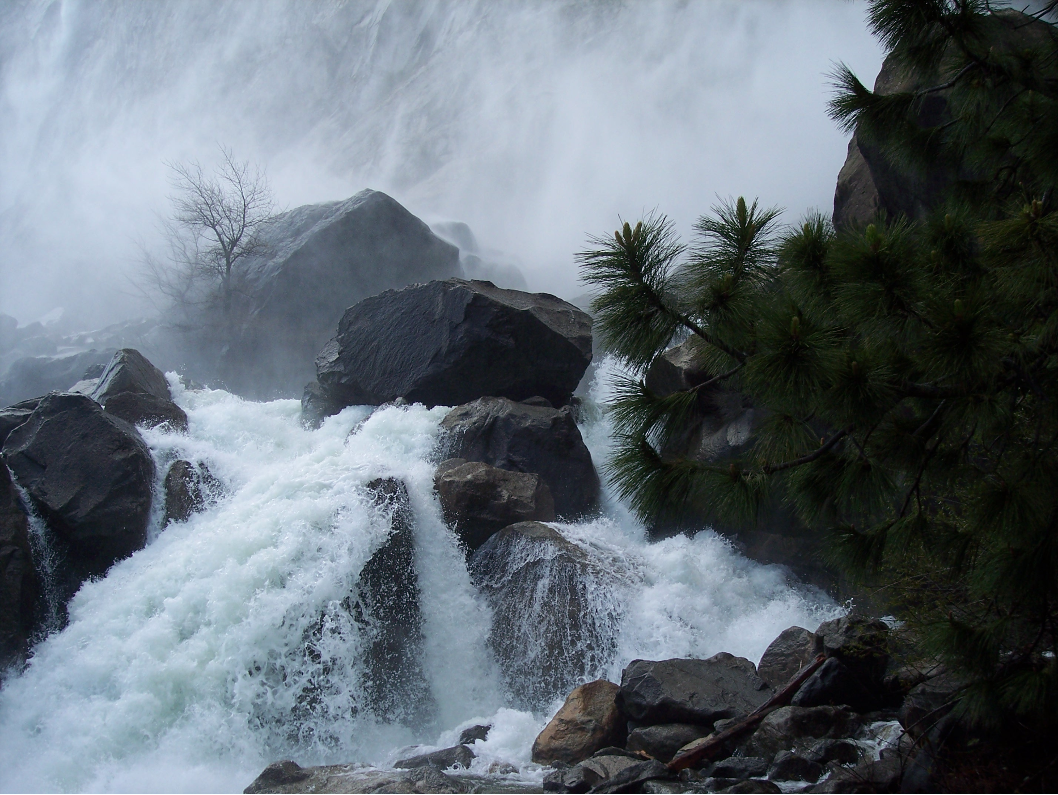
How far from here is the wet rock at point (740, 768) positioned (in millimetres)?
3951

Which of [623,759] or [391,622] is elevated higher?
[391,622]

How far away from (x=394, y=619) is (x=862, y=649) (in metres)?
4.47

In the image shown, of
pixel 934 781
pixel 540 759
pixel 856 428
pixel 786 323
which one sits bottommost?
pixel 540 759

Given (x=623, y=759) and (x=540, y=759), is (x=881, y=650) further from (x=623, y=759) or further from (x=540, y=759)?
(x=540, y=759)

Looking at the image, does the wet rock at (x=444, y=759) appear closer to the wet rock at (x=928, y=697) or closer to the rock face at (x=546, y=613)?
the rock face at (x=546, y=613)

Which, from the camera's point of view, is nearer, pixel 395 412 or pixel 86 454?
pixel 86 454

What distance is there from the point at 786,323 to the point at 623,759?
3378 mm

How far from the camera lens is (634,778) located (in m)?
3.79

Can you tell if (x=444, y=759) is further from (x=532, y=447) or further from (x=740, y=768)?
(x=532, y=447)

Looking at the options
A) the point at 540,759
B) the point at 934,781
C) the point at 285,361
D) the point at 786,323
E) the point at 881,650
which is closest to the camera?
the point at 786,323

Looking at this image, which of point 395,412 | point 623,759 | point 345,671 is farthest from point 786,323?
point 395,412

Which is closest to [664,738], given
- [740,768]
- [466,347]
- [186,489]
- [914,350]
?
[740,768]

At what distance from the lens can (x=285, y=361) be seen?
1998cm

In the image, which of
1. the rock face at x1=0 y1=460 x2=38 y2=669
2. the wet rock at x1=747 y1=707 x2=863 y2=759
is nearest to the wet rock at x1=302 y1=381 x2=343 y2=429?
the rock face at x1=0 y1=460 x2=38 y2=669
